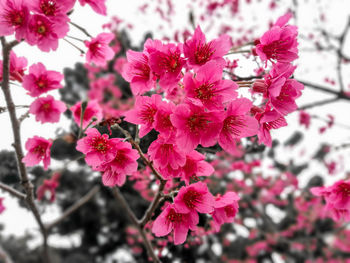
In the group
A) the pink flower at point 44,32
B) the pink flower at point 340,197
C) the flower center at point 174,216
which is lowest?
the pink flower at point 340,197

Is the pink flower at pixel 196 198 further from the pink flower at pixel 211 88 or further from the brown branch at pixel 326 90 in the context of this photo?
the brown branch at pixel 326 90

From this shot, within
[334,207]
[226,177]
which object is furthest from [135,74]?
[226,177]

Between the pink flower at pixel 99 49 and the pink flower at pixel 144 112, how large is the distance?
0.83 metres

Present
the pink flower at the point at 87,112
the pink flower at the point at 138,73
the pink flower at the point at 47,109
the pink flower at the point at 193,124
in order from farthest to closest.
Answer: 1. the pink flower at the point at 87,112
2. the pink flower at the point at 47,109
3. the pink flower at the point at 138,73
4. the pink flower at the point at 193,124

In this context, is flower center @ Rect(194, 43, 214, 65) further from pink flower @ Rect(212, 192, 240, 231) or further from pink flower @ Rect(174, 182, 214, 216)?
pink flower @ Rect(212, 192, 240, 231)

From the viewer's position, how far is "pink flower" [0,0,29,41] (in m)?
1.03

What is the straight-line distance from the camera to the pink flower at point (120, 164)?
102 centimetres

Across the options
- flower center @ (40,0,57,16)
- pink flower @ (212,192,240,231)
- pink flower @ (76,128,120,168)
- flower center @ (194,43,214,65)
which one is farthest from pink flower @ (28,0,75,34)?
pink flower @ (212,192,240,231)

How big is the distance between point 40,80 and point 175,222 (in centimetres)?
108

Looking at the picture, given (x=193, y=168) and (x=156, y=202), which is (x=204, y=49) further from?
(x=156, y=202)

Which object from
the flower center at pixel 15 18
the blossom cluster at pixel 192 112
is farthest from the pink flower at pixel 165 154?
the flower center at pixel 15 18

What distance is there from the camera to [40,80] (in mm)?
1395

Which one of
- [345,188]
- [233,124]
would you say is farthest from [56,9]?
[345,188]

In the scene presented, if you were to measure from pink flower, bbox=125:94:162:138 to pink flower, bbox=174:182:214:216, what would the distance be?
29 centimetres
